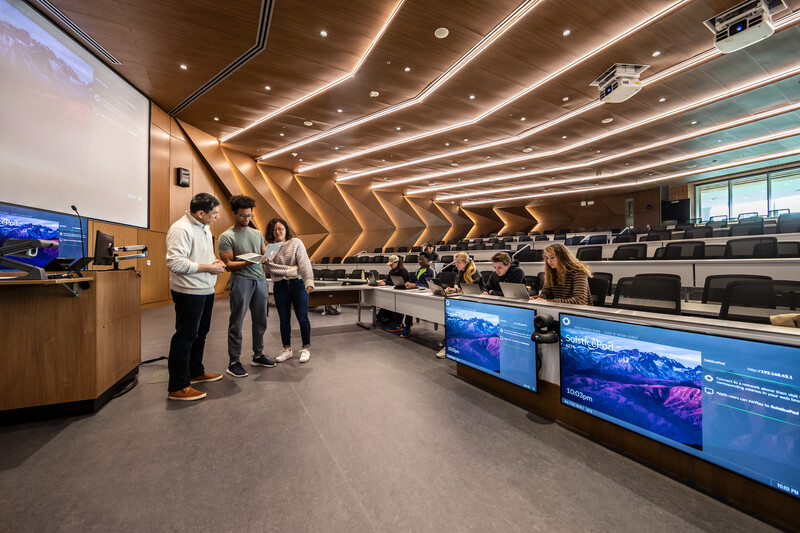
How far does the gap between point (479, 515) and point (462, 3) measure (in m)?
5.94

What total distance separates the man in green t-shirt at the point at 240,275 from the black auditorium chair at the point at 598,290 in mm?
3139

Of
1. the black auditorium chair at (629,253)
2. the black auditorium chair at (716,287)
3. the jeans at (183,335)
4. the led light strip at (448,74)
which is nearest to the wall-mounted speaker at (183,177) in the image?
the led light strip at (448,74)

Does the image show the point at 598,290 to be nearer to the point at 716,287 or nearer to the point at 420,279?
the point at 716,287

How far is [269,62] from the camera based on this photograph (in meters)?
5.81

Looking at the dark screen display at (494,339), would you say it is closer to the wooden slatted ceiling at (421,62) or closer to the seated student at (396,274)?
the seated student at (396,274)

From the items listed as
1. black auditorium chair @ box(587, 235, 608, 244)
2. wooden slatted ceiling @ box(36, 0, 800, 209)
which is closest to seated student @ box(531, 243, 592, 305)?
wooden slatted ceiling @ box(36, 0, 800, 209)

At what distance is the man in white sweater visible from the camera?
2381 millimetres

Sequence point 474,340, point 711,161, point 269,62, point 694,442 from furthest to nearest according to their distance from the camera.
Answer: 1. point 711,161
2. point 269,62
3. point 474,340
4. point 694,442

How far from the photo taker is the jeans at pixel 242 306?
2951 millimetres

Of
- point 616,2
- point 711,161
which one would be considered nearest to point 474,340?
point 616,2

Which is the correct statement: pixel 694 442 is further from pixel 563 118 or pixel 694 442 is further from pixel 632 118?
pixel 632 118

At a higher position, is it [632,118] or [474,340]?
[632,118]

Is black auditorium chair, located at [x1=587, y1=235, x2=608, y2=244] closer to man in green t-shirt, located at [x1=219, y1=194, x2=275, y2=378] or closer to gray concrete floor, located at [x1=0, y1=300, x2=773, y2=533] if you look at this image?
gray concrete floor, located at [x1=0, y1=300, x2=773, y2=533]

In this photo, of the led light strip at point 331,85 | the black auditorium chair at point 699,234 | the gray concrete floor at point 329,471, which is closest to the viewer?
the gray concrete floor at point 329,471
